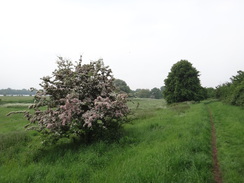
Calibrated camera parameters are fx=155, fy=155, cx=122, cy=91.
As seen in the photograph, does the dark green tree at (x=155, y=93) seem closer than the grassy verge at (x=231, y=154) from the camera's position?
No

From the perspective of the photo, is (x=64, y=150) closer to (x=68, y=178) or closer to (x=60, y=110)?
(x=60, y=110)

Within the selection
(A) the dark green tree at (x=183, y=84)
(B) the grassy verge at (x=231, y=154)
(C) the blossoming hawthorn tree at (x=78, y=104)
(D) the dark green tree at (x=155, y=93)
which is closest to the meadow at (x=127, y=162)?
(B) the grassy verge at (x=231, y=154)

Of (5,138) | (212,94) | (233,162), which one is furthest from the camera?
(212,94)

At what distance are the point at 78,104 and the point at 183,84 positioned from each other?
38.7 meters

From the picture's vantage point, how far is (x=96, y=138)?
334 inches

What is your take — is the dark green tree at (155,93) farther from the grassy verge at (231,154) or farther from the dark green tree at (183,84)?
the grassy verge at (231,154)

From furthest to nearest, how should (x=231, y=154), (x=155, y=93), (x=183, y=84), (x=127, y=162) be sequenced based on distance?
(x=155, y=93)
(x=183, y=84)
(x=231, y=154)
(x=127, y=162)

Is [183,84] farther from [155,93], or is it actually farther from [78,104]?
[155,93]

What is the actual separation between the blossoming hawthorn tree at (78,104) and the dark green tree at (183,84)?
34.4 m

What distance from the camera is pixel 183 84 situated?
41.2 meters

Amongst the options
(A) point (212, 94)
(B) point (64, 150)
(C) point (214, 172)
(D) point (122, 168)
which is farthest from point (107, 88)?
(A) point (212, 94)

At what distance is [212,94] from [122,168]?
64.3 meters

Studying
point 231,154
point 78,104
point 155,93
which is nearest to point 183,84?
point 231,154

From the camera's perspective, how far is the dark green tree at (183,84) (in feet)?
131
